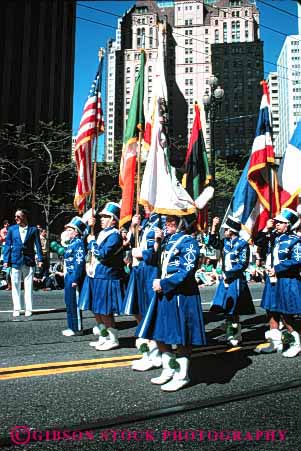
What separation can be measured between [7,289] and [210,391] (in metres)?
10.3

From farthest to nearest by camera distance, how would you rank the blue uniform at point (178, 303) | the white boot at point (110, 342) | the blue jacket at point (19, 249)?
the blue jacket at point (19, 249) < the white boot at point (110, 342) < the blue uniform at point (178, 303)

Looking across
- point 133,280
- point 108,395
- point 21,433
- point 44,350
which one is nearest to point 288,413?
point 108,395

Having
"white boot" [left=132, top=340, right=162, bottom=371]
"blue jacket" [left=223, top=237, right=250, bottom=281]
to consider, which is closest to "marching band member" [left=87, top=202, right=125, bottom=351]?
"white boot" [left=132, top=340, right=162, bottom=371]

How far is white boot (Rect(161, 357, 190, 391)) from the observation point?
445cm

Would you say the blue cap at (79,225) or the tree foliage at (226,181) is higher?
the tree foliage at (226,181)

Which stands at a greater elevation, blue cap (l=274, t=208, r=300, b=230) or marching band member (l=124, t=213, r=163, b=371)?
blue cap (l=274, t=208, r=300, b=230)

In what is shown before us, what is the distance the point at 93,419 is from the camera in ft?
12.0

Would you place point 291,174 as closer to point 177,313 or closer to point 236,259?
point 236,259

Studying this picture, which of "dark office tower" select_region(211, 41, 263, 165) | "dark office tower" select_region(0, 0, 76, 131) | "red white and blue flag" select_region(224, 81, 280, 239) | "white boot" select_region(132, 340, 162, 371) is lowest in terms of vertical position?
"white boot" select_region(132, 340, 162, 371)

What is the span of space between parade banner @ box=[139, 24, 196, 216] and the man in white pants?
3700 mm

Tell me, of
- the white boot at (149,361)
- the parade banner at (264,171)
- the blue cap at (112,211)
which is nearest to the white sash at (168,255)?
the white boot at (149,361)

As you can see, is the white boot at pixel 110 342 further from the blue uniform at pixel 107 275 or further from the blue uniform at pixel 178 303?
the blue uniform at pixel 178 303

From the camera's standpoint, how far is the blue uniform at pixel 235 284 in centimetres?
669

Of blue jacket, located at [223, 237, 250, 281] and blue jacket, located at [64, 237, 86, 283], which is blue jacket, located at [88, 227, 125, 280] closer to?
blue jacket, located at [64, 237, 86, 283]
